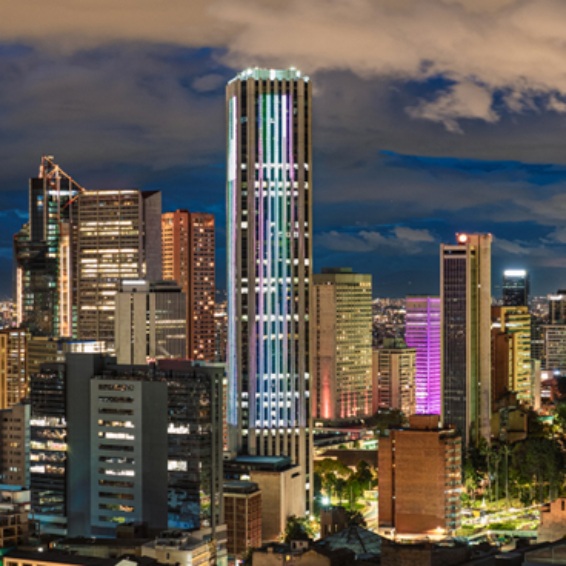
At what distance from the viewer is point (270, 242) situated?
118 ft

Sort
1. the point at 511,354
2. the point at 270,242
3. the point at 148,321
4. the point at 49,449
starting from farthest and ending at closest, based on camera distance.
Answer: the point at 511,354
the point at 148,321
the point at 270,242
the point at 49,449

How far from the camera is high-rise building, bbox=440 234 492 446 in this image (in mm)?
42625

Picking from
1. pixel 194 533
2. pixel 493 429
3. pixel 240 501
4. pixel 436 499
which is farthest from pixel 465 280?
pixel 194 533

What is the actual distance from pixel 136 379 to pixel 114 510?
2629 mm

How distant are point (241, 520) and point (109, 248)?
26817mm

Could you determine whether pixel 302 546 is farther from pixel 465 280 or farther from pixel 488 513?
pixel 465 280

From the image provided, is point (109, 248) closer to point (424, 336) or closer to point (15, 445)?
point (424, 336)

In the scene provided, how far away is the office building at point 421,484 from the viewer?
101 ft

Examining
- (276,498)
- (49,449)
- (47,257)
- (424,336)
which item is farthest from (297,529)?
(47,257)

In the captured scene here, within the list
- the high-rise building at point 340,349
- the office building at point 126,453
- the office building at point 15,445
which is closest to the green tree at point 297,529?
the office building at point 126,453

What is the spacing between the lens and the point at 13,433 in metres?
36.5

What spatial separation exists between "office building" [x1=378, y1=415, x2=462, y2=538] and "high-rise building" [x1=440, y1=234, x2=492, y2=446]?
10.9 m

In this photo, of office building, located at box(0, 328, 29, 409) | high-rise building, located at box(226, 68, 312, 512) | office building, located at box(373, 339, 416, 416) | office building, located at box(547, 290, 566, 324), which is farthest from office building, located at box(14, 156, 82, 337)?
office building, located at box(547, 290, 566, 324)

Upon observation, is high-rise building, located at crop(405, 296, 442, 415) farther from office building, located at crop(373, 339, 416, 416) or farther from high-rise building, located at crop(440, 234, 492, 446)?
high-rise building, located at crop(440, 234, 492, 446)
